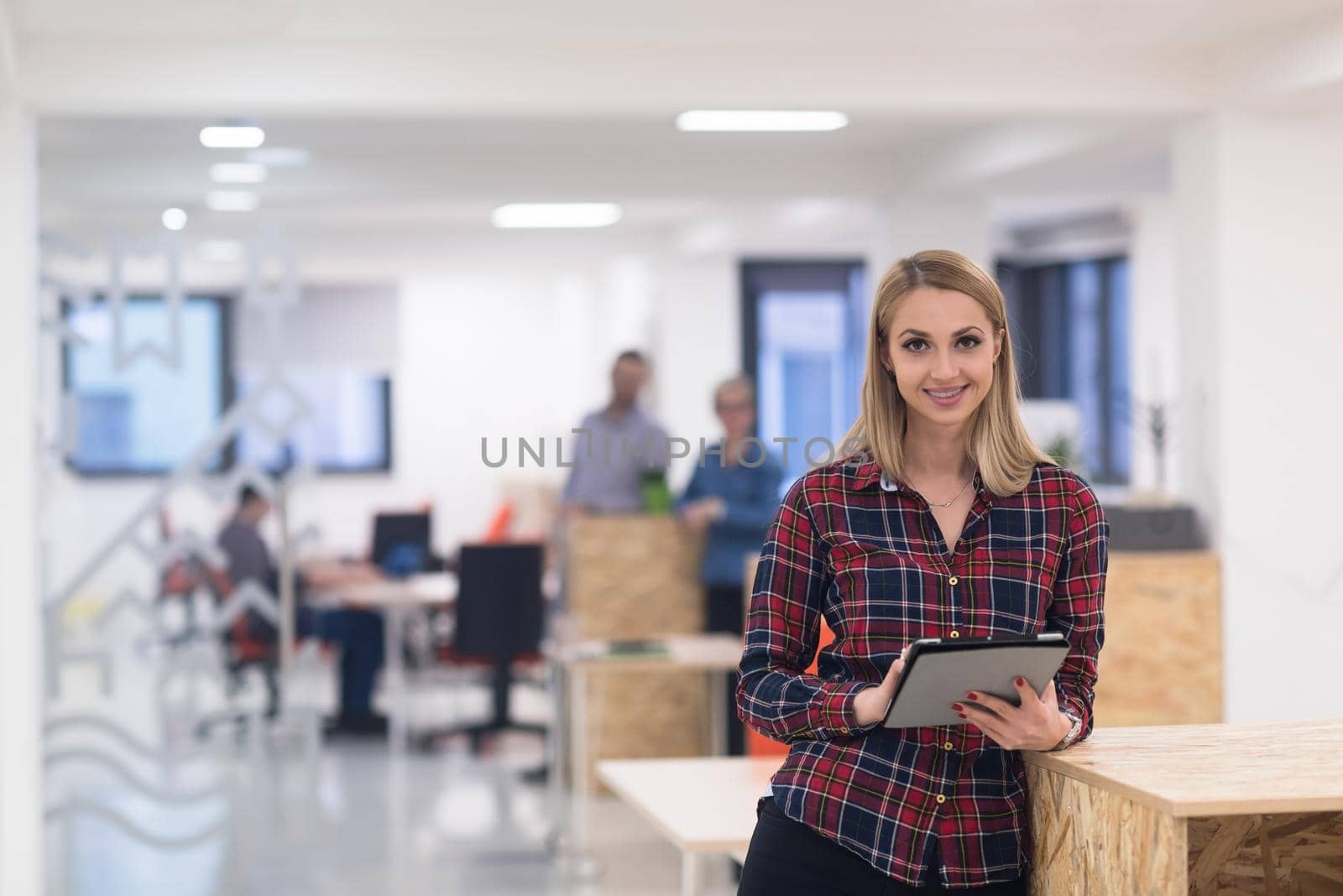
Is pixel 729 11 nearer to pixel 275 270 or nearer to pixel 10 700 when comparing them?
pixel 10 700

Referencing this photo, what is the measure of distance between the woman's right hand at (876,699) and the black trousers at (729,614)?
4575 mm

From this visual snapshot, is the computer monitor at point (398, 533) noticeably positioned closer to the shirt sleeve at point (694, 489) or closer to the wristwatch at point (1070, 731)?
the shirt sleeve at point (694, 489)

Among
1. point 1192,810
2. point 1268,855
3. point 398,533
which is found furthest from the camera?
point 398,533

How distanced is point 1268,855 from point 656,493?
4.67 meters

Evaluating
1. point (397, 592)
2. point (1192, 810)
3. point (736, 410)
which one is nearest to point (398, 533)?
point (397, 592)

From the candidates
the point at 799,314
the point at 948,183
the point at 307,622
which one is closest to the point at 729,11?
the point at 948,183

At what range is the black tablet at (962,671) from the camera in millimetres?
1728

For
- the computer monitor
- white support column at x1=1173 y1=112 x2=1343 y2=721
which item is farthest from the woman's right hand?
the computer monitor

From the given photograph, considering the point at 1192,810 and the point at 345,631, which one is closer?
the point at 1192,810

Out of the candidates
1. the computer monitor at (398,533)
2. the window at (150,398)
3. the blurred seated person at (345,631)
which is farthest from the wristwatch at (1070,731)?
the window at (150,398)

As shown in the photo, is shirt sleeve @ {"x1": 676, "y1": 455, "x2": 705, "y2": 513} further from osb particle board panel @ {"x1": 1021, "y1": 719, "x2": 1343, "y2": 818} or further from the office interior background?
osb particle board panel @ {"x1": 1021, "y1": 719, "x2": 1343, "y2": 818}

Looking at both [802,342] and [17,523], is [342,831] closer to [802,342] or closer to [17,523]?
[17,523]

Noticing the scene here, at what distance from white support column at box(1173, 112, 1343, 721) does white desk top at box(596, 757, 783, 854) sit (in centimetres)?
202

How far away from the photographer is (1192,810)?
169 cm
